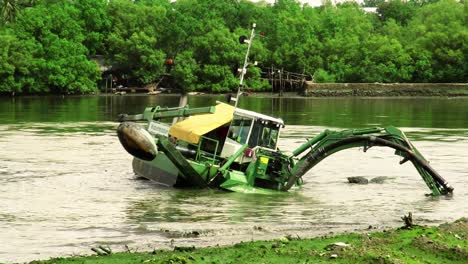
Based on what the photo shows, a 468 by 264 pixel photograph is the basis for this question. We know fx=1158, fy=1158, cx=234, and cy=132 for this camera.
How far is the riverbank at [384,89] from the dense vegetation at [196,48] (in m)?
8.38

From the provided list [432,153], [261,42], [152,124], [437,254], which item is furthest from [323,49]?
[437,254]

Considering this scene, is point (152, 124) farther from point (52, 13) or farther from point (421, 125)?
point (52, 13)

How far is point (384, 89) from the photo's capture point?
138 metres

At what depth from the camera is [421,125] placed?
76.8 meters

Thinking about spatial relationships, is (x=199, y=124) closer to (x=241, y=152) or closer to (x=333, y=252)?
(x=241, y=152)

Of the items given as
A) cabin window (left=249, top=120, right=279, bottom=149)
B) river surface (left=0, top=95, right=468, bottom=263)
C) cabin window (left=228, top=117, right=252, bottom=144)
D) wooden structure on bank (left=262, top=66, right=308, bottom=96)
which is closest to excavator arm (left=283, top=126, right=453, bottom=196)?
river surface (left=0, top=95, right=468, bottom=263)

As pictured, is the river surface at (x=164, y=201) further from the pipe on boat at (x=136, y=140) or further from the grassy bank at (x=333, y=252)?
the grassy bank at (x=333, y=252)

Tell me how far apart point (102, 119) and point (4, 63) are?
55.0 meters

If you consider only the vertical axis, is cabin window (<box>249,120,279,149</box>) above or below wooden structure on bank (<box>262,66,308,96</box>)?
above

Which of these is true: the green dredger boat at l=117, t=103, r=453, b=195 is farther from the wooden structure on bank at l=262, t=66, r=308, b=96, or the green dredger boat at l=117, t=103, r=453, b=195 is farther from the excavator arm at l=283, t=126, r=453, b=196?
the wooden structure on bank at l=262, t=66, r=308, b=96

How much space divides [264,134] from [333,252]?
17.9 metres

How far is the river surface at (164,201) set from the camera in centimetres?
3090

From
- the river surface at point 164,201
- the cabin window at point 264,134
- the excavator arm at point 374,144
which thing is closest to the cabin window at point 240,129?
the cabin window at point 264,134

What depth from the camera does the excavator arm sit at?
130 feet
